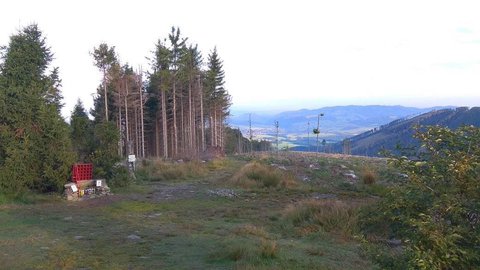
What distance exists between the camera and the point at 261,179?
19.3 meters

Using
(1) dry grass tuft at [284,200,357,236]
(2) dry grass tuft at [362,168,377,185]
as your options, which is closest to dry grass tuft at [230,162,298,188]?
(2) dry grass tuft at [362,168,377,185]

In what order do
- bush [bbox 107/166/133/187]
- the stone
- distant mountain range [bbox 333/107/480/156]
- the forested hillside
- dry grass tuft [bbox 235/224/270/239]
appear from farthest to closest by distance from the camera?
1. distant mountain range [bbox 333/107/480/156]
2. the forested hillside
3. bush [bbox 107/166/133/187]
4. dry grass tuft [bbox 235/224/270/239]
5. the stone

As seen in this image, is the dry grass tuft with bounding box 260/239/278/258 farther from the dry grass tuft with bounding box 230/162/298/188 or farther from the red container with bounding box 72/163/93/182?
the dry grass tuft with bounding box 230/162/298/188

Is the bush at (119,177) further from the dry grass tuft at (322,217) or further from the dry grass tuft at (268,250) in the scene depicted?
the dry grass tuft at (268,250)

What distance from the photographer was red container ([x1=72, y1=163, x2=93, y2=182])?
15797mm

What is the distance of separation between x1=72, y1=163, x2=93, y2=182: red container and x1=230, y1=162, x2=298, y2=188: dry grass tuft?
5.96m

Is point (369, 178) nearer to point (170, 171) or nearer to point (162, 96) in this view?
point (170, 171)

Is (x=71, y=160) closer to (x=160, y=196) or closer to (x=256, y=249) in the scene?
(x=160, y=196)

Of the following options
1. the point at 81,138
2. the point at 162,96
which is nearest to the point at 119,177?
the point at 81,138

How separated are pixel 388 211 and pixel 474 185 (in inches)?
27.2

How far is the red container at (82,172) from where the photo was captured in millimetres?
15797

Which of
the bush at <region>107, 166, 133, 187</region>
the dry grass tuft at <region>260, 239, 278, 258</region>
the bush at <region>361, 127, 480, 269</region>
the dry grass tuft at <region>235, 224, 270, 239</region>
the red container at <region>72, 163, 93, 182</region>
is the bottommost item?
the dry grass tuft at <region>235, 224, 270, 239</region>

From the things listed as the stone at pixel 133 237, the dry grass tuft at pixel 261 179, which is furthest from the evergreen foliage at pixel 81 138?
the stone at pixel 133 237

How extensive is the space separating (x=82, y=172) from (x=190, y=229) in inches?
294
